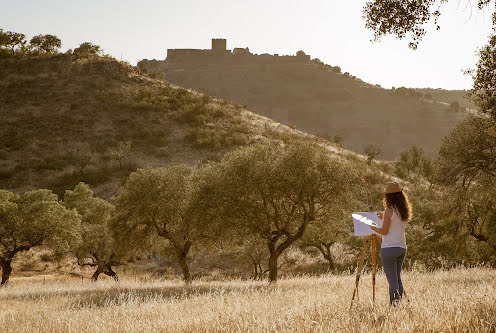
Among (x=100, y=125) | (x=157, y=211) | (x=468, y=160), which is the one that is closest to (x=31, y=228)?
(x=157, y=211)

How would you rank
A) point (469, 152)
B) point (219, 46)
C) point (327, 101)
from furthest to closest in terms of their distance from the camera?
point (219, 46)
point (327, 101)
point (469, 152)

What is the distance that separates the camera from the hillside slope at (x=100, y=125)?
200 feet

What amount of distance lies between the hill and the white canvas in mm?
113862

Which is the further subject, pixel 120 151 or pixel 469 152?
pixel 120 151

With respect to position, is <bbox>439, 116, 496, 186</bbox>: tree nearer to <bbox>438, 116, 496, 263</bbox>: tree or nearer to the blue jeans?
<bbox>438, 116, 496, 263</bbox>: tree

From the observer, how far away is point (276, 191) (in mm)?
23938

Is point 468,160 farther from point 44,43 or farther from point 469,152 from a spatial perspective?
point 44,43

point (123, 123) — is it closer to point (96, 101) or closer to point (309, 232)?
point (96, 101)

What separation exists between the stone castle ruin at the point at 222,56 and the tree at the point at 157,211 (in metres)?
163

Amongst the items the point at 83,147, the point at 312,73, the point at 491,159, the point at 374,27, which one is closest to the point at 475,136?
the point at 491,159

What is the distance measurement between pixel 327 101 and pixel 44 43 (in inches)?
3826

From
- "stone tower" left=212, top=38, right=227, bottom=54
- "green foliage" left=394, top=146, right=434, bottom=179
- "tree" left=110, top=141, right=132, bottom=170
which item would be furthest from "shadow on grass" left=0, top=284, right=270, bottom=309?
"stone tower" left=212, top=38, right=227, bottom=54

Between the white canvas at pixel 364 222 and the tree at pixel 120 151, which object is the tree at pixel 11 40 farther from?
the white canvas at pixel 364 222

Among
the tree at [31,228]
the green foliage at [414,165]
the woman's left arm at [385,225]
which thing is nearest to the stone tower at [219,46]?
the green foliage at [414,165]
